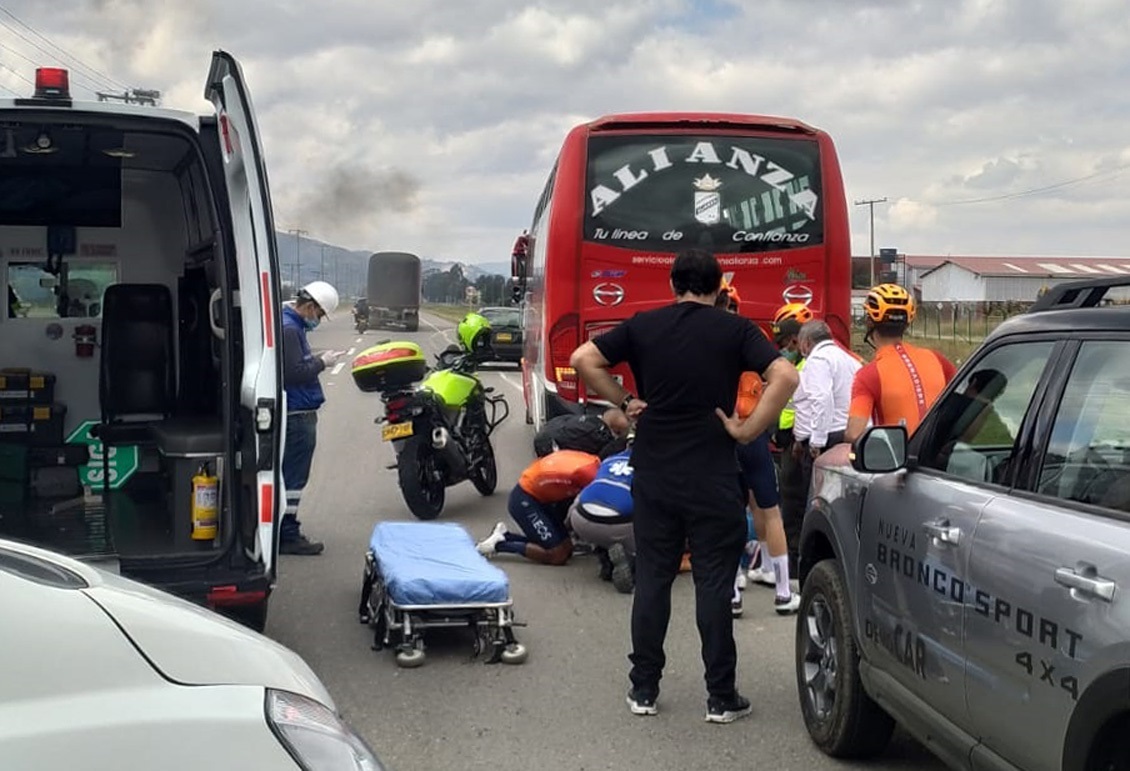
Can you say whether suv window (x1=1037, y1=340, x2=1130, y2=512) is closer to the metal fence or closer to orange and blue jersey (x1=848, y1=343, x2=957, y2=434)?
orange and blue jersey (x1=848, y1=343, x2=957, y2=434)

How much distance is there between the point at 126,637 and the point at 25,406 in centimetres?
629

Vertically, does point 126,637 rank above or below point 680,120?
below

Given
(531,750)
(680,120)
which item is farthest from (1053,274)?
(531,750)

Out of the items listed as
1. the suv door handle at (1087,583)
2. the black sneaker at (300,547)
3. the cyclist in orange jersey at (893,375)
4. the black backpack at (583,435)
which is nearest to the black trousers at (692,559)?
the cyclist in orange jersey at (893,375)

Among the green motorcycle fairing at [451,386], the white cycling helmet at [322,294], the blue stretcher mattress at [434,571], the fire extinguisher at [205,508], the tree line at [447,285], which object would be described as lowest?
the blue stretcher mattress at [434,571]

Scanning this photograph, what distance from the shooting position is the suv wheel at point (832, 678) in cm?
451

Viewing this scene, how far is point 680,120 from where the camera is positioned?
33.3 ft

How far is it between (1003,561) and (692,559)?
6.63 ft

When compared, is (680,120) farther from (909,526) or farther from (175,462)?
(909,526)

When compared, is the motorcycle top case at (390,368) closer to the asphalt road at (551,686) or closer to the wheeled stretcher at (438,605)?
the asphalt road at (551,686)

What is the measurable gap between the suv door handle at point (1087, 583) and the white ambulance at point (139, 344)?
343 cm

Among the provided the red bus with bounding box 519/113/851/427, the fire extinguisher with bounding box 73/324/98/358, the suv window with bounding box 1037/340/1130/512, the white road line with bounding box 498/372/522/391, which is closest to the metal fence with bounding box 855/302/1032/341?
the white road line with bounding box 498/372/522/391

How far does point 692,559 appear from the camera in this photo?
515cm

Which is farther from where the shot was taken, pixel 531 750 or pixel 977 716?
pixel 531 750
